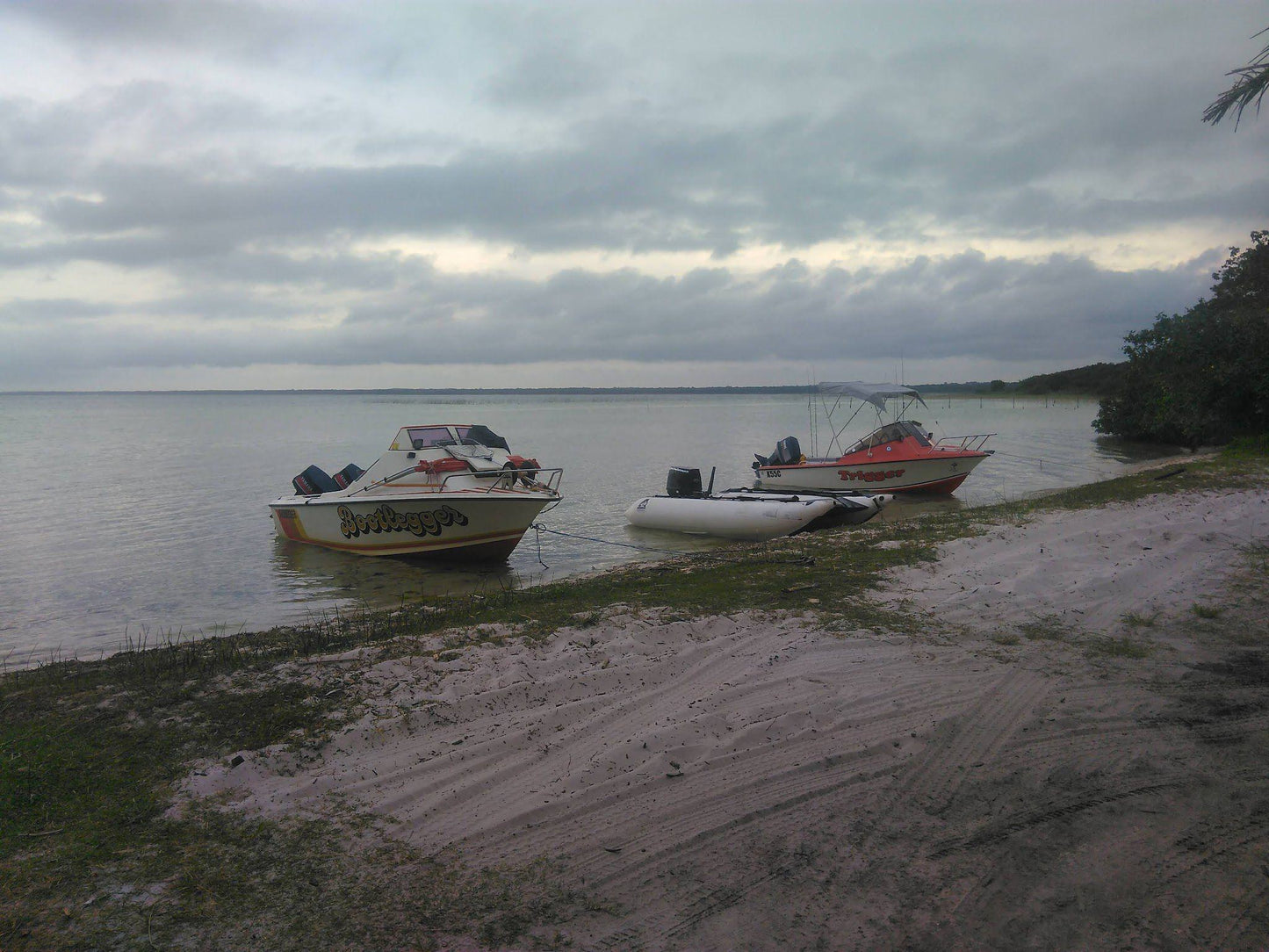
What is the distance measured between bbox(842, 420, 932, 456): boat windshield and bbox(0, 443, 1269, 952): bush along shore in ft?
45.1

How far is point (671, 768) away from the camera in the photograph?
158 inches

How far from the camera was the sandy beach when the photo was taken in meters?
2.90

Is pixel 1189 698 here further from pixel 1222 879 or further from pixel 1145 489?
pixel 1145 489

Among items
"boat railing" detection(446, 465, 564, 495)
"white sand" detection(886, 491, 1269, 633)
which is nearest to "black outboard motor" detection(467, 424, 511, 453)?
"boat railing" detection(446, 465, 564, 495)

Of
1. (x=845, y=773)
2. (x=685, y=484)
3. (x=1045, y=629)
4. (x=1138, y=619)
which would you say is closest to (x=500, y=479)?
(x=685, y=484)

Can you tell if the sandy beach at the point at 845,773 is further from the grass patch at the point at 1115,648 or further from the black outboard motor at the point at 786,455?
the black outboard motor at the point at 786,455

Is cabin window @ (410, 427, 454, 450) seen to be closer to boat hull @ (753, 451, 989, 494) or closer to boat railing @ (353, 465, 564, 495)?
boat railing @ (353, 465, 564, 495)

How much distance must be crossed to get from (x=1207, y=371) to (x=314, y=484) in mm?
25311

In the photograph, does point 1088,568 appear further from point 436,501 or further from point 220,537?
point 220,537

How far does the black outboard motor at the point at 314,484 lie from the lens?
49.9ft

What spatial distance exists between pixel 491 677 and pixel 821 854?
2.74 metres

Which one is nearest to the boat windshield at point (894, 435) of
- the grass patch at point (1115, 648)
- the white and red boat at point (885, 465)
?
the white and red boat at point (885, 465)

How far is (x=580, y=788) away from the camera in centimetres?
386

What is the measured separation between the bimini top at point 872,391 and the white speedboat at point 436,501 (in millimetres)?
11781
